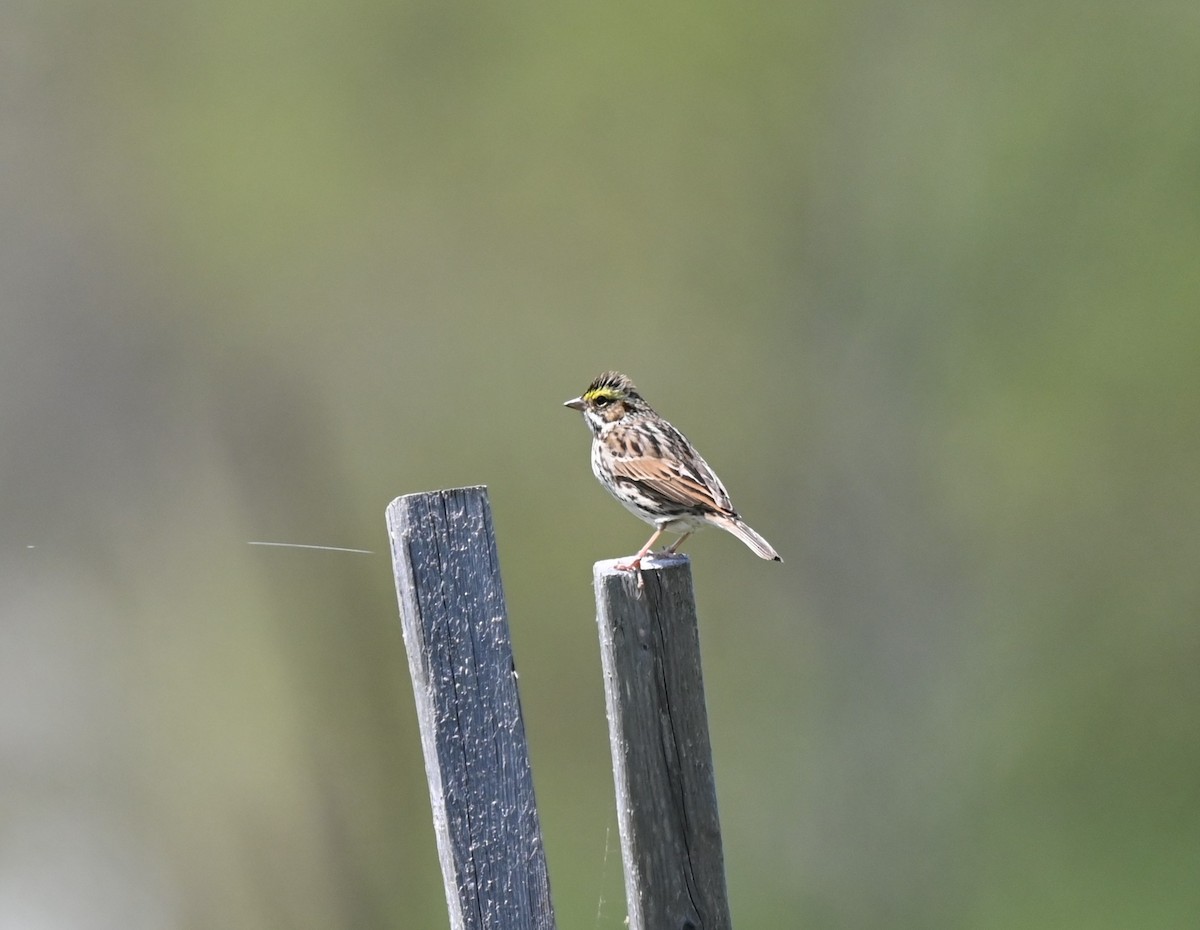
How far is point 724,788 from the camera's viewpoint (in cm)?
1475

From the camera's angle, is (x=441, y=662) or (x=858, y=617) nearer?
(x=441, y=662)

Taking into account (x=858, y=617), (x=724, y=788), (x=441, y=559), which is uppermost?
(x=441, y=559)

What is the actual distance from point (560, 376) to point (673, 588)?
38.2 ft

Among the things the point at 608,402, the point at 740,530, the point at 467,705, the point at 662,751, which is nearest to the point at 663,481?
the point at 740,530

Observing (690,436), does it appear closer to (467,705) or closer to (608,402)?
(608,402)

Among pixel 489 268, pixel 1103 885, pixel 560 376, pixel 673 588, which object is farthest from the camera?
pixel 489 268

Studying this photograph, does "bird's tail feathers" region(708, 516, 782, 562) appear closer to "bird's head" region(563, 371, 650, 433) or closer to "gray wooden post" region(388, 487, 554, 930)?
"bird's head" region(563, 371, 650, 433)

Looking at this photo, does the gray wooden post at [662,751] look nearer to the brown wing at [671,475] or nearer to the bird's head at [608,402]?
the brown wing at [671,475]

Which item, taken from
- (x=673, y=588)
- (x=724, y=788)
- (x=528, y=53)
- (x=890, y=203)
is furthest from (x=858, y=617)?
(x=673, y=588)

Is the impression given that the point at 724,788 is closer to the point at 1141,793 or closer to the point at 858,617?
the point at 858,617

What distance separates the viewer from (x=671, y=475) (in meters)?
5.13

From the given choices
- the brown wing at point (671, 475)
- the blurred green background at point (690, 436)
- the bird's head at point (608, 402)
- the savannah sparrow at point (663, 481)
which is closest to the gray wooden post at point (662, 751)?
the savannah sparrow at point (663, 481)

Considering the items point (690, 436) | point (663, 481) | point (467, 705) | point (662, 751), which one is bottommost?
point (662, 751)

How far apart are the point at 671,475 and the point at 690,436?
9719mm
